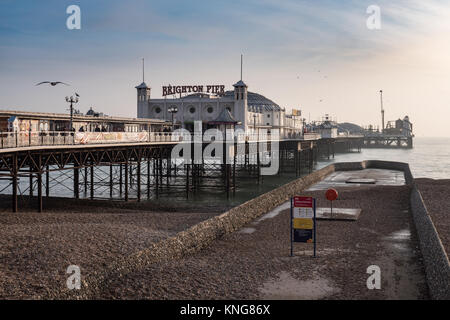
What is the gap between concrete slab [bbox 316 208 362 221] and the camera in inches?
1115

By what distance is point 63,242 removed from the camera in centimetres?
1752

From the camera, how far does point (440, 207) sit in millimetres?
28359

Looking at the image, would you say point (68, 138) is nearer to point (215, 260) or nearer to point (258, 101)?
point (215, 260)

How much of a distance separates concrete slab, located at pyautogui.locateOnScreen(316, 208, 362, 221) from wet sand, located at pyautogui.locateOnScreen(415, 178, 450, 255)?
4598 millimetres

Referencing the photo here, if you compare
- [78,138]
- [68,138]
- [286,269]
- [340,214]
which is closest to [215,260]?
[286,269]

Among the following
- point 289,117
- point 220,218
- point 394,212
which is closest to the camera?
point 220,218

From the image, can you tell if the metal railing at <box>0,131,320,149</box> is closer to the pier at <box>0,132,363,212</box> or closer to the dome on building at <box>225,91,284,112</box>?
the pier at <box>0,132,363,212</box>

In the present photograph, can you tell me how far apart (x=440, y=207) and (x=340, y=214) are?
6.35m

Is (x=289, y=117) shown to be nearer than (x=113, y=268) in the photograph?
No

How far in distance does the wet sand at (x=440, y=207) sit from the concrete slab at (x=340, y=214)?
460cm
